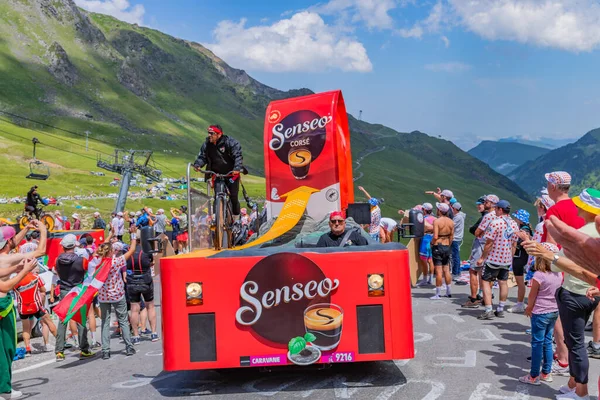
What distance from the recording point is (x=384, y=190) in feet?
513

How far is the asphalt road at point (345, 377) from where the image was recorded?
752 centimetres

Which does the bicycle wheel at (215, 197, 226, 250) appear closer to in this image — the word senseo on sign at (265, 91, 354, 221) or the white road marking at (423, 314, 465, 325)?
the word senseo on sign at (265, 91, 354, 221)

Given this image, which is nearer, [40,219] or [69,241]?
[69,241]

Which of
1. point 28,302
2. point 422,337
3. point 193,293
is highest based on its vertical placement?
point 193,293

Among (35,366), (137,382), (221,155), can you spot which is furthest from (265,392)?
(35,366)

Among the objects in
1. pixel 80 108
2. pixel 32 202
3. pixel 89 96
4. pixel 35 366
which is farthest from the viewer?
pixel 89 96

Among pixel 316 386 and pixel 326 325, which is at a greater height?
pixel 326 325

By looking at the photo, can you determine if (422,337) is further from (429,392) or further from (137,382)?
(137,382)

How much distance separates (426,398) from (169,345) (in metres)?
3.13

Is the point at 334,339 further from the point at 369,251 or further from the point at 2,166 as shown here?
the point at 2,166

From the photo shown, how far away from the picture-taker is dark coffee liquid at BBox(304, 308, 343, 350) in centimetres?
748

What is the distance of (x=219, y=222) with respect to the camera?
950 centimetres

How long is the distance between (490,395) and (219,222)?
15.1ft

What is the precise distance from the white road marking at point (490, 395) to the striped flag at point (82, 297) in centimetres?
658
